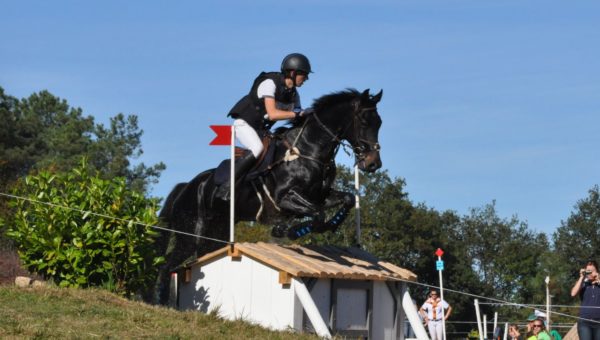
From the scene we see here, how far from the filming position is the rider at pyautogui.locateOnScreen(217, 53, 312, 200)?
1257 centimetres

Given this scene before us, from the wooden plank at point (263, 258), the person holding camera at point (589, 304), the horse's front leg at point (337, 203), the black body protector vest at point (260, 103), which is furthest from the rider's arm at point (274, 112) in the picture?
the person holding camera at point (589, 304)

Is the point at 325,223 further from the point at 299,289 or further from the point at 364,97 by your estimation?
the point at 364,97

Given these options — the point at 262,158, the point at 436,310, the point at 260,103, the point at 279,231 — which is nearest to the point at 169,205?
the point at 262,158

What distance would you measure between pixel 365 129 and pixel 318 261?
1819 millimetres

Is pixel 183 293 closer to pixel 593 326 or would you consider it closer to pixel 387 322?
pixel 387 322

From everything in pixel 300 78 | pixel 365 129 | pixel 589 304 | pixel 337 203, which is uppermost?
pixel 300 78

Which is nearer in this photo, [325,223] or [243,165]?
[325,223]

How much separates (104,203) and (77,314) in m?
2.46

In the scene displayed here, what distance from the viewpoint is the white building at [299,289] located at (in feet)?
38.3

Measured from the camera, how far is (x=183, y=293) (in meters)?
13.1

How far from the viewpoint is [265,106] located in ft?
41.8

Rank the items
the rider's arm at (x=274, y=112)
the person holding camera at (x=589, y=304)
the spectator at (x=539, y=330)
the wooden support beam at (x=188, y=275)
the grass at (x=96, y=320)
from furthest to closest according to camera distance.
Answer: the spectator at (x=539, y=330)
the wooden support beam at (x=188, y=275)
the rider's arm at (x=274, y=112)
the person holding camera at (x=589, y=304)
the grass at (x=96, y=320)

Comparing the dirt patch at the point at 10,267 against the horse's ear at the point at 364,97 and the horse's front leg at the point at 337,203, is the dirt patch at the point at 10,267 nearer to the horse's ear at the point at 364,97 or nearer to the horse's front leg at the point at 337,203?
the horse's front leg at the point at 337,203

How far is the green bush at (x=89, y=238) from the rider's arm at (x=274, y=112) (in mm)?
1906
